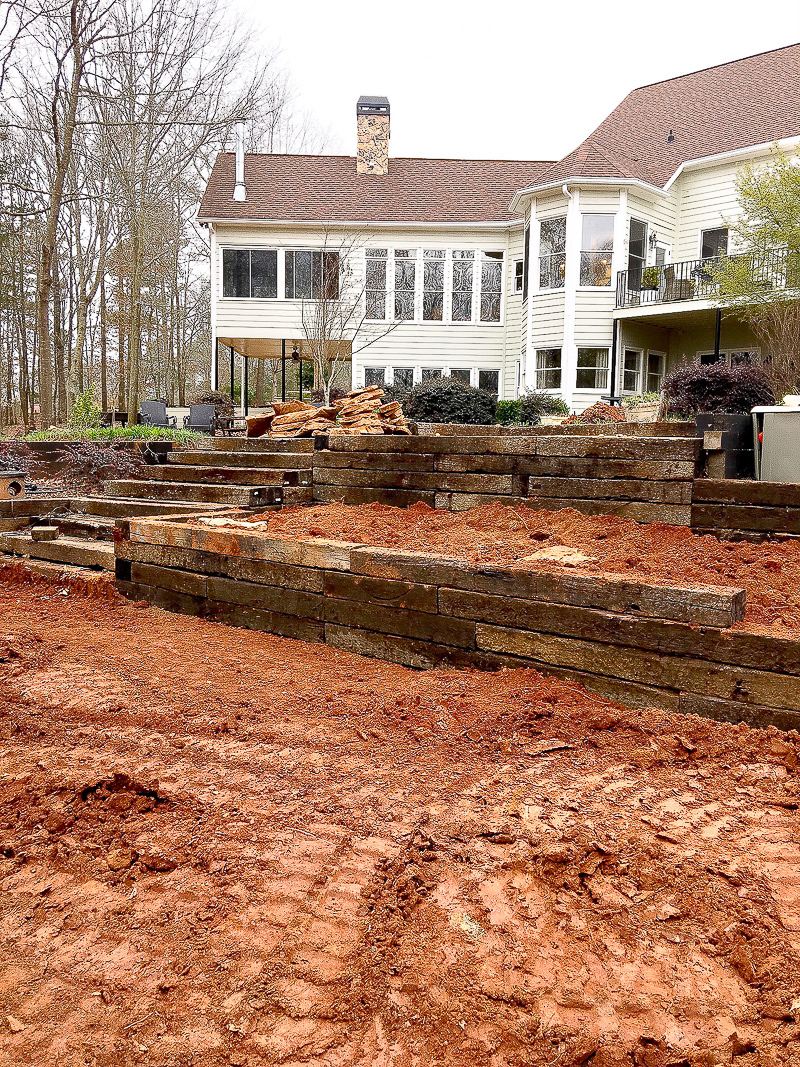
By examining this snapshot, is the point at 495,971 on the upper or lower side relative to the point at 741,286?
lower

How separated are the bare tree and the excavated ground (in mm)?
17468

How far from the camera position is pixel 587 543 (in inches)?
170

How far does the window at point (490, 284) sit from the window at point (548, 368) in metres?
2.86

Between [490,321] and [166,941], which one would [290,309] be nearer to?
[490,321]

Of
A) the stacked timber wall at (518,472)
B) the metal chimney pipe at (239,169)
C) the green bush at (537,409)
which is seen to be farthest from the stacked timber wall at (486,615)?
the metal chimney pipe at (239,169)

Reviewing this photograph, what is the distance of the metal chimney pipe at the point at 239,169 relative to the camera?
68.4 ft

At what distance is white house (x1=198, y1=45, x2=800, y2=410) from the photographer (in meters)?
17.5

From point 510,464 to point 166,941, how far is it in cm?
403

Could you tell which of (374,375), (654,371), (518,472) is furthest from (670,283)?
(518,472)

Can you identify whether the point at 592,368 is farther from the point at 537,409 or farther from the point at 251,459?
the point at 251,459

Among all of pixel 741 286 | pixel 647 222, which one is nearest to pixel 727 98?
pixel 647 222

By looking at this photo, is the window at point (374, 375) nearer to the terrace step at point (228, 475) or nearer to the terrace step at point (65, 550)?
the terrace step at point (228, 475)

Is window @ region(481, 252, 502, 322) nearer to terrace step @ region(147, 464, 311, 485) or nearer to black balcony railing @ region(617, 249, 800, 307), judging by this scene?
black balcony railing @ region(617, 249, 800, 307)

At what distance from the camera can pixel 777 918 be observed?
188 cm
